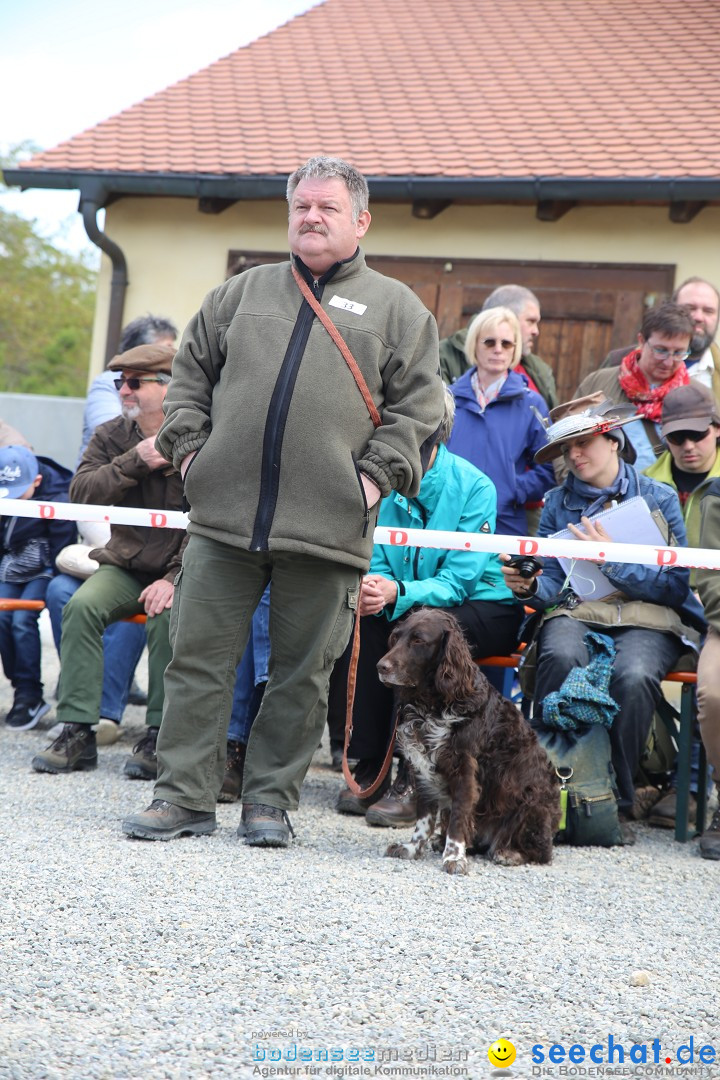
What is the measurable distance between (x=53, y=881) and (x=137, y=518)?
8.07 ft

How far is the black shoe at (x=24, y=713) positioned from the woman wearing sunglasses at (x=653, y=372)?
11.8 ft

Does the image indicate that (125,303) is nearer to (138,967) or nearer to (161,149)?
(161,149)

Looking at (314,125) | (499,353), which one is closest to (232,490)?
(499,353)

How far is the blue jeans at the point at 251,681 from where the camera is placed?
5.62 meters

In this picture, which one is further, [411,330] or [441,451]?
[441,451]

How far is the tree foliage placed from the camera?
41219 mm

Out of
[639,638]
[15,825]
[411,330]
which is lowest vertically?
[15,825]

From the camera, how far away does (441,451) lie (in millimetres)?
5629

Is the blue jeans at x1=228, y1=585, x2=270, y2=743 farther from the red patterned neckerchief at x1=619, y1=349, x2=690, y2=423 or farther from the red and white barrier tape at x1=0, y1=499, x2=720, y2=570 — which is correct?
the red patterned neckerchief at x1=619, y1=349, x2=690, y2=423

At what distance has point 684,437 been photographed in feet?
19.4

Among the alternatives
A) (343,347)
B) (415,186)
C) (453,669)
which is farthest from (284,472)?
(415,186)

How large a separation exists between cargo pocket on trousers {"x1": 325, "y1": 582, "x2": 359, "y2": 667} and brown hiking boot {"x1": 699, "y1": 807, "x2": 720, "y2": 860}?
183cm

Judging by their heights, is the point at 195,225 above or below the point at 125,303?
above

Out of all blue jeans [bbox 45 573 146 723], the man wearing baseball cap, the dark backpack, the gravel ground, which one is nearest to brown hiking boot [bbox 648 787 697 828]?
the man wearing baseball cap
